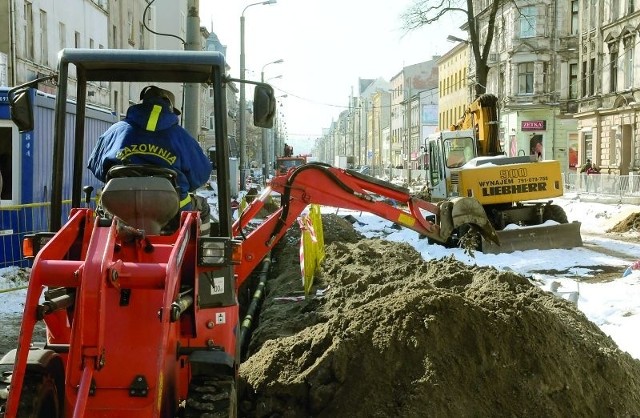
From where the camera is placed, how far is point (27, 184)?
12453 millimetres

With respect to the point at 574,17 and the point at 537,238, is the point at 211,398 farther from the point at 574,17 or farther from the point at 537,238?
the point at 574,17

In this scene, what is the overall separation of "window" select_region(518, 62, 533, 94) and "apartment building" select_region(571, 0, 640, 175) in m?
6.30

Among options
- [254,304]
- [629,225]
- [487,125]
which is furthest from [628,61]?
[254,304]

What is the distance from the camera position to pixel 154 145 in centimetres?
442

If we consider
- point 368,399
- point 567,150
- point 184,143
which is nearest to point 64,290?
point 184,143

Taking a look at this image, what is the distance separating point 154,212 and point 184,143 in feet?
2.34

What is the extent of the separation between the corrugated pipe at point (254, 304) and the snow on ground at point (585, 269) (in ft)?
10.3

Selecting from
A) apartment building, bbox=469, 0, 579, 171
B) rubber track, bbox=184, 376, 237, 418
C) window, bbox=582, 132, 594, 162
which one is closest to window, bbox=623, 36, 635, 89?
window, bbox=582, 132, 594, 162

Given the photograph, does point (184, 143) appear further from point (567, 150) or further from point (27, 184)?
point (567, 150)

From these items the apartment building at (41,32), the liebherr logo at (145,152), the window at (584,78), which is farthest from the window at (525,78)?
the liebherr logo at (145,152)

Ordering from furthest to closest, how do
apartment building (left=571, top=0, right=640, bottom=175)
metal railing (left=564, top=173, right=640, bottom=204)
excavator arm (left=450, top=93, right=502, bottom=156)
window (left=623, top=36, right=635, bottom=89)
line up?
window (left=623, top=36, right=635, bottom=89) < apartment building (left=571, top=0, right=640, bottom=175) < metal railing (left=564, top=173, right=640, bottom=204) < excavator arm (left=450, top=93, right=502, bottom=156)

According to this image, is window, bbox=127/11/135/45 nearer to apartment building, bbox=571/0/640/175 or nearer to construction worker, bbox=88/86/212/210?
apartment building, bbox=571/0/640/175

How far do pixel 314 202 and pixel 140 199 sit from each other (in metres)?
5.58

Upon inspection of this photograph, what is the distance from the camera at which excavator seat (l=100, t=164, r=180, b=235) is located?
383 centimetres
